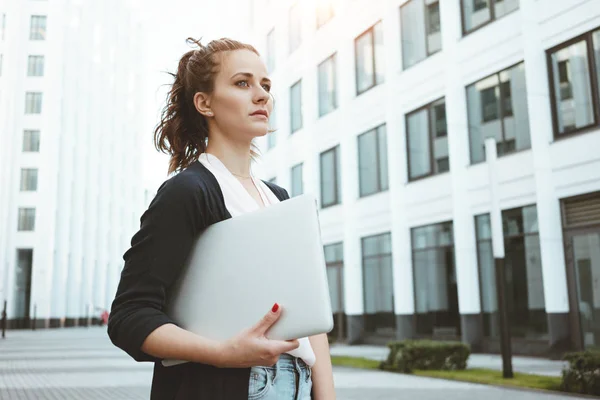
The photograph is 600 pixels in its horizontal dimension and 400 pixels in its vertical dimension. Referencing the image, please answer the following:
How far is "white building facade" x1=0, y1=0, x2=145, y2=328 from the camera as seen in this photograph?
185 feet

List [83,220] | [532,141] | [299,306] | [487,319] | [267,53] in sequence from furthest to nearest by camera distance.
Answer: [83,220], [267,53], [487,319], [532,141], [299,306]

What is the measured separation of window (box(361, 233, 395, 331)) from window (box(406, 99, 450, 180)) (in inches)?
118

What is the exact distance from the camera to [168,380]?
75.5 inches

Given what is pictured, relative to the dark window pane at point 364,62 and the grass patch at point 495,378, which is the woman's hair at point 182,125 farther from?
the dark window pane at point 364,62

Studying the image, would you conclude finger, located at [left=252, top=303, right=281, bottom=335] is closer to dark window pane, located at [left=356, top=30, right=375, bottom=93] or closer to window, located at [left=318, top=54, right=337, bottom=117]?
dark window pane, located at [left=356, top=30, right=375, bottom=93]

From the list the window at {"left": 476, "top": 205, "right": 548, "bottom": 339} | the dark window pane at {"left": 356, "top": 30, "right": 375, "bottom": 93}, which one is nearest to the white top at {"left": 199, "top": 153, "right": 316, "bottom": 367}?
the window at {"left": 476, "top": 205, "right": 548, "bottom": 339}

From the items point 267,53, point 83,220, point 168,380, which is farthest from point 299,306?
point 83,220

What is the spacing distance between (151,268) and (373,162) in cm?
2299

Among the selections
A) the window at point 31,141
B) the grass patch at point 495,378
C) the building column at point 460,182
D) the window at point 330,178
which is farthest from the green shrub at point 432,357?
the window at point 31,141

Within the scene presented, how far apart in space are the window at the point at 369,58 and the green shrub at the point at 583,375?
50.7 ft

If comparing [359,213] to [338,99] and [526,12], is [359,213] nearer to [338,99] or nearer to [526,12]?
[338,99]

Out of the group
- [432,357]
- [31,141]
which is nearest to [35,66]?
[31,141]

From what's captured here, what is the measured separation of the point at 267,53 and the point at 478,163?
18574 mm

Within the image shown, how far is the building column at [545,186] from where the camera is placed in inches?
626
